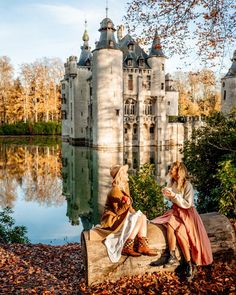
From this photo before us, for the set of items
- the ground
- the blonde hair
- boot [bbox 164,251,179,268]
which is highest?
the blonde hair

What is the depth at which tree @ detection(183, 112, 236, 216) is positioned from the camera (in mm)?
7281

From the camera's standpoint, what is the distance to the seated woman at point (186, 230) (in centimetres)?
445

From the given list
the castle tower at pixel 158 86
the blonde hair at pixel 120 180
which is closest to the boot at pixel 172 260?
the blonde hair at pixel 120 180

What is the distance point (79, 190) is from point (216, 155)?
33.8ft

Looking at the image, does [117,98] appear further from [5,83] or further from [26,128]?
[5,83]

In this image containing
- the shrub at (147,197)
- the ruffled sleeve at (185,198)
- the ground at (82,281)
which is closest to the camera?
the ground at (82,281)

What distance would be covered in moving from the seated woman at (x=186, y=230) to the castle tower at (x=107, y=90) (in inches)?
1214

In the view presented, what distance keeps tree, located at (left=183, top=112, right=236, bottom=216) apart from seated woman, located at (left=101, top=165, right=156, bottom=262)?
3142 mm

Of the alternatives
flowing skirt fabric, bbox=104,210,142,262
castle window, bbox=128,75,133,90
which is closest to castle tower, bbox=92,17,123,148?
castle window, bbox=128,75,133,90

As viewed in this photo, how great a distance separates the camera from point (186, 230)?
4477 millimetres

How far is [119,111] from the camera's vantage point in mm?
36281

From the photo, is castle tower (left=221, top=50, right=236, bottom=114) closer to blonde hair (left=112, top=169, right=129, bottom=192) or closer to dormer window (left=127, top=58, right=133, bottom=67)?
dormer window (left=127, top=58, right=133, bottom=67)

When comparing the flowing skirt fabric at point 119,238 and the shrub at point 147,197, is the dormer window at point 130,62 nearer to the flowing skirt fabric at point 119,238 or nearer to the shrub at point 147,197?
the shrub at point 147,197

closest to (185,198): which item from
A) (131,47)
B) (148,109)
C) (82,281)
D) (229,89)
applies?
(82,281)
